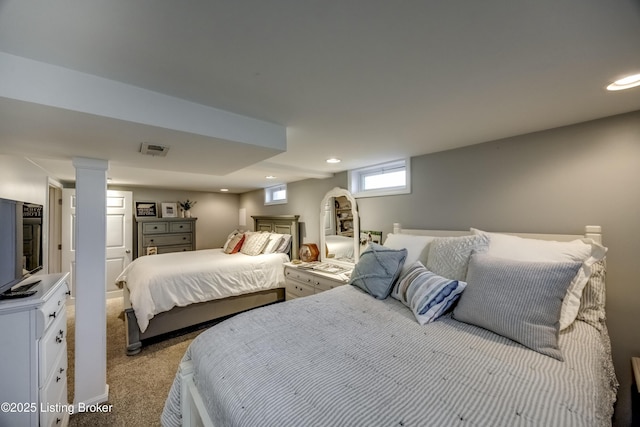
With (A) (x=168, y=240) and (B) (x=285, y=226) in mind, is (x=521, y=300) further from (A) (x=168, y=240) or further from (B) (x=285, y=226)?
(A) (x=168, y=240)

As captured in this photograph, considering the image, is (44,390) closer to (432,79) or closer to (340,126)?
(340,126)

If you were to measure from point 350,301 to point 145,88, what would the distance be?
1.74m

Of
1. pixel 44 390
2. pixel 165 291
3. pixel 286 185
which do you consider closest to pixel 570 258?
pixel 44 390

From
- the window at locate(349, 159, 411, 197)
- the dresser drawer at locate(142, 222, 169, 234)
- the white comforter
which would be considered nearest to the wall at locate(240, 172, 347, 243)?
the window at locate(349, 159, 411, 197)

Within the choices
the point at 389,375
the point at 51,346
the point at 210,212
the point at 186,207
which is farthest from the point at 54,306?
the point at 210,212

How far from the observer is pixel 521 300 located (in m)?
1.22

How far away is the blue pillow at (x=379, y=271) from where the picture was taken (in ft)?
6.21

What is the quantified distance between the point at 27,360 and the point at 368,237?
276cm

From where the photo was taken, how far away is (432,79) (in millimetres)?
1163

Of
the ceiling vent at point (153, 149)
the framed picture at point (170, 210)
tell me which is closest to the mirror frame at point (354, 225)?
the ceiling vent at point (153, 149)

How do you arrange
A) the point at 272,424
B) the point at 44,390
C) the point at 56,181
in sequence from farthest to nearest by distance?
the point at 56,181
the point at 44,390
the point at 272,424

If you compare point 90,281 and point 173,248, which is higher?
point 90,281

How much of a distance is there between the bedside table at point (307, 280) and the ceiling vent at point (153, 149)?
6.43ft

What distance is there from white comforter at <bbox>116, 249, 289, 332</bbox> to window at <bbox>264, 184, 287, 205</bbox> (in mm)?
1275
